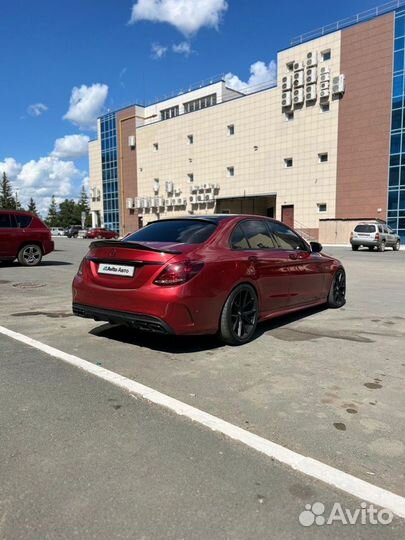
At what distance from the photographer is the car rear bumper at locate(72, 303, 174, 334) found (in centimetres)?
479

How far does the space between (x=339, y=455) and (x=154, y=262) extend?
274cm

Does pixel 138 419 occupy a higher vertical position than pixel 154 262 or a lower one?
lower

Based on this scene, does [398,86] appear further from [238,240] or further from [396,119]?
[238,240]

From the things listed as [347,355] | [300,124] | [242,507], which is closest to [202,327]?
[347,355]

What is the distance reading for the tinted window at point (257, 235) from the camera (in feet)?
19.5

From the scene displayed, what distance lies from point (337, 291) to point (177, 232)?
3760 millimetres

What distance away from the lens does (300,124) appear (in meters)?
45.4

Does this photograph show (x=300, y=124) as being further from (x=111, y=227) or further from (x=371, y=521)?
(x=371, y=521)

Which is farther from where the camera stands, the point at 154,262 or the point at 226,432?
the point at 154,262

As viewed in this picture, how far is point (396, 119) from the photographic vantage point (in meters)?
39.0

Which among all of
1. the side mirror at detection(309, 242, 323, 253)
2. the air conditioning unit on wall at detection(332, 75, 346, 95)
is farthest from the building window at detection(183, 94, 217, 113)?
the side mirror at detection(309, 242, 323, 253)

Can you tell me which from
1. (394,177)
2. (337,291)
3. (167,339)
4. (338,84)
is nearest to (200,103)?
(338,84)

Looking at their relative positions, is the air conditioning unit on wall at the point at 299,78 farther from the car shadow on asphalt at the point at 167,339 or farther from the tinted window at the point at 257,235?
the car shadow on asphalt at the point at 167,339

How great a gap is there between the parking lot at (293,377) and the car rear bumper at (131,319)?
1.09ft
